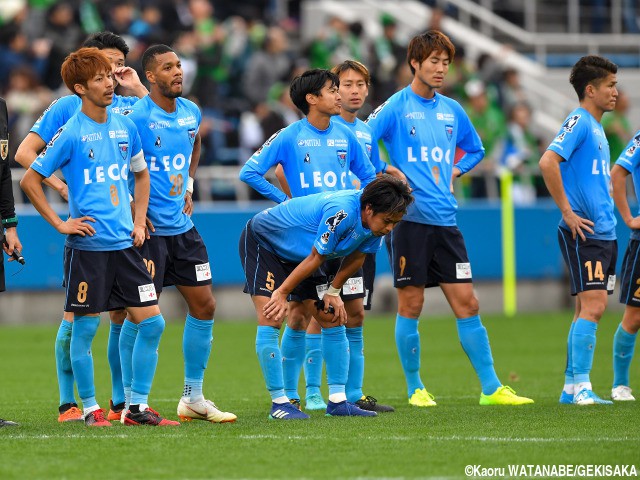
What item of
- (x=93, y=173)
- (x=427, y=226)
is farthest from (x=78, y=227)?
(x=427, y=226)

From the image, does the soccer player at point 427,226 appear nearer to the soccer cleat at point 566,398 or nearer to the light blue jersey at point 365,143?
the light blue jersey at point 365,143

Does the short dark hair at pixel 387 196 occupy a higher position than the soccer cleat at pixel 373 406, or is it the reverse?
the short dark hair at pixel 387 196

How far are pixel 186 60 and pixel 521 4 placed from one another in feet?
32.2

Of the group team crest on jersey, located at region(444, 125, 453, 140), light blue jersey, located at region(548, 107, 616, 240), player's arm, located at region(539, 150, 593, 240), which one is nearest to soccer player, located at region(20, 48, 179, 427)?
team crest on jersey, located at region(444, 125, 453, 140)

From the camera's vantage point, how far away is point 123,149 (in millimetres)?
8984

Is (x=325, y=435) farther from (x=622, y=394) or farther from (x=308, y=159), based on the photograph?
(x=622, y=394)

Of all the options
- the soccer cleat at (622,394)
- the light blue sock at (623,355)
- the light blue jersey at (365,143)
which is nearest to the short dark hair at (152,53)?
the light blue jersey at (365,143)

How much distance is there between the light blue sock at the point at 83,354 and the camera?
28.9 ft

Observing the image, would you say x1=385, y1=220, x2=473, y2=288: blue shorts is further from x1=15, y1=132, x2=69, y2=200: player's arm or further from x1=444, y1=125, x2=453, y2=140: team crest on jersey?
x1=15, y1=132, x2=69, y2=200: player's arm

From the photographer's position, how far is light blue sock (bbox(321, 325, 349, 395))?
9547 mm

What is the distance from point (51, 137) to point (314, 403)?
292cm

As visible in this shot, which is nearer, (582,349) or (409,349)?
(582,349)

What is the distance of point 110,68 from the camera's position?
8945mm

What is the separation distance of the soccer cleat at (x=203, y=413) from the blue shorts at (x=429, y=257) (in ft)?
6.88
